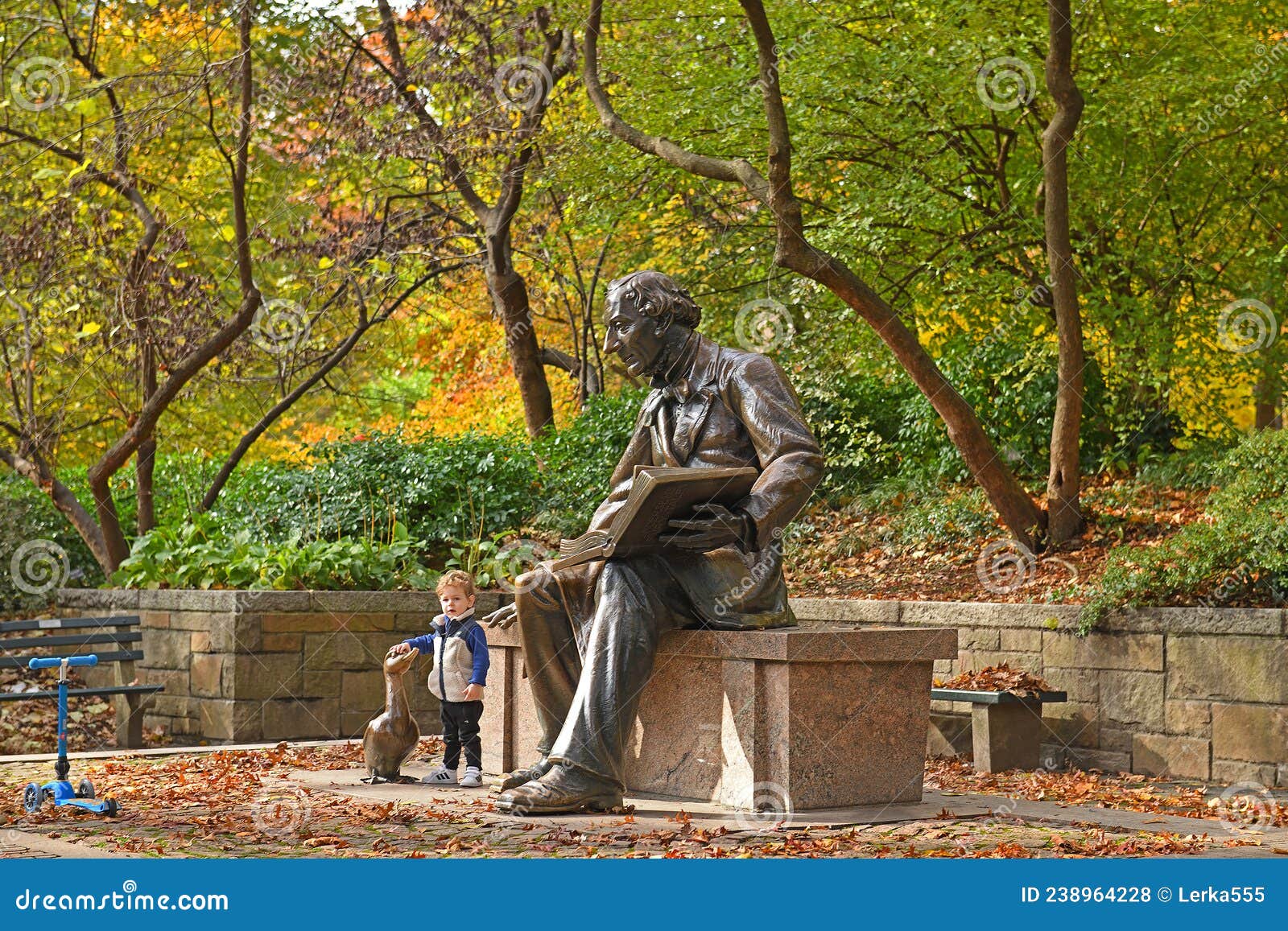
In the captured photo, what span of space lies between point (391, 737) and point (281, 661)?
3308 mm

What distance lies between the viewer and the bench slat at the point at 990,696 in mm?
8250

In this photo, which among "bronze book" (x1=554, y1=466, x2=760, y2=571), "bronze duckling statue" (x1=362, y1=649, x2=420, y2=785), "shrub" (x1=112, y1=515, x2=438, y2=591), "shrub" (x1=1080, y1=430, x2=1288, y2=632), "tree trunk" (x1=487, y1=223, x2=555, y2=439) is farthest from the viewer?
"tree trunk" (x1=487, y1=223, x2=555, y2=439)

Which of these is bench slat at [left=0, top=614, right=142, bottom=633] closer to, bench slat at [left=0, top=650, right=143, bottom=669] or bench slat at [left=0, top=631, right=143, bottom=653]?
bench slat at [left=0, top=631, right=143, bottom=653]

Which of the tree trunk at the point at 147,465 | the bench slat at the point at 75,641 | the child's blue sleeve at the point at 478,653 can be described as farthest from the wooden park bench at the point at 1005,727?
the tree trunk at the point at 147,465

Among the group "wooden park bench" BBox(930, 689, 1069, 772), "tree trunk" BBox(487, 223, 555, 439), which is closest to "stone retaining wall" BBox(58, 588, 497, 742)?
"wooden park bench" BBox(930, 689, 1069, 772)

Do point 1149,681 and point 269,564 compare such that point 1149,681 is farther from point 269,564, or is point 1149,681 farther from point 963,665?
point 269,564

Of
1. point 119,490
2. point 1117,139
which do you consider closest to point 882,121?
point 1117,139

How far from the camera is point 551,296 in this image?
1945 centimetres

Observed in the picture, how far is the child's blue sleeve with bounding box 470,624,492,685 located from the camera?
7246mm

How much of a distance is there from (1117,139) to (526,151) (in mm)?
6045

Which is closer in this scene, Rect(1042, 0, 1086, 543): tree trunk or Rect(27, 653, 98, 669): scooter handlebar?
Rect(27, 653, 98, 669): scooter handlebar

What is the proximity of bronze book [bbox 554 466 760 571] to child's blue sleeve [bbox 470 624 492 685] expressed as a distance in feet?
3.60

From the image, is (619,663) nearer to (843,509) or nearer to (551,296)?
(843,509)

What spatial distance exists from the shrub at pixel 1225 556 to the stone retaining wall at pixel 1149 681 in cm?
14
